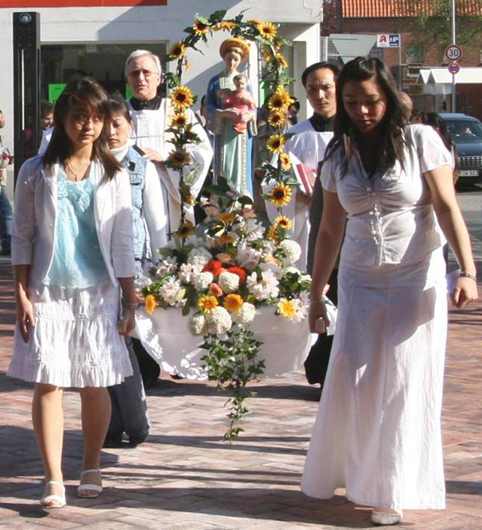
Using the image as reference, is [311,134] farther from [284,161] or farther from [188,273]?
[188,273]

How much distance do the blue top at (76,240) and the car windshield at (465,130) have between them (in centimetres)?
2856

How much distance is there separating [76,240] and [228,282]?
107 cm

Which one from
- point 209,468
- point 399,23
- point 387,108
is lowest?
point 209,468

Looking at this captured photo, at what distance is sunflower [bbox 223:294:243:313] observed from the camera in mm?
6641

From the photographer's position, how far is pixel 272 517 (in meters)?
5.74

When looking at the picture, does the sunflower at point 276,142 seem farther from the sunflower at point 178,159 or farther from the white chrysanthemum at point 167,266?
the white chrysanthemum at point 167,266

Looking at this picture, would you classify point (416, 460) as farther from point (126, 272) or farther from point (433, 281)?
point (126, 272)

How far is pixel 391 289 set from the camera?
556 cm

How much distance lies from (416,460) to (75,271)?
164cm

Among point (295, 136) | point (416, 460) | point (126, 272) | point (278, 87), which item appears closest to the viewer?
point (416, 460)

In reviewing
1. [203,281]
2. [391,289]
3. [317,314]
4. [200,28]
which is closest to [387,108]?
[391,289]

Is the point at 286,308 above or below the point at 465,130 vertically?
below

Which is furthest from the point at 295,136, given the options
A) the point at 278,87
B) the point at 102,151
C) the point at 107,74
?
the point at 107,74

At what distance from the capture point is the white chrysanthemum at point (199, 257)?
270 inches
